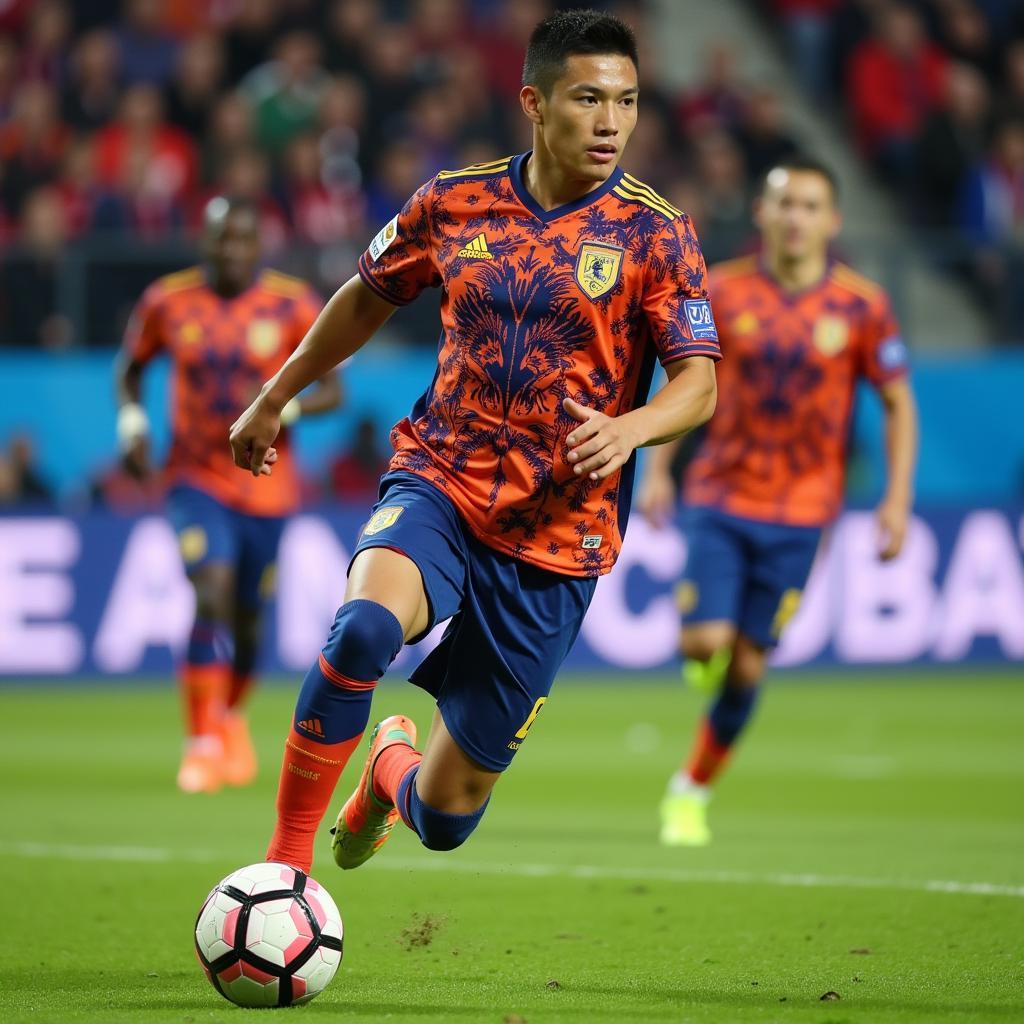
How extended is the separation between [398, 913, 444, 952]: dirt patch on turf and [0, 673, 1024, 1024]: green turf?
0.01 meters

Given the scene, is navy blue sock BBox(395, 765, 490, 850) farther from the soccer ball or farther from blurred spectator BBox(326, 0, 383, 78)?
blurred spectator BBox(326, 0, 383, 78)

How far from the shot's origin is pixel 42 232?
1606 centimetres

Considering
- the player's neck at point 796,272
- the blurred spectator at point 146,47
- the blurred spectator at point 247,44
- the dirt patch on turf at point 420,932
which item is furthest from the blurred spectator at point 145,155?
the dirt patch on turf at point 420,932

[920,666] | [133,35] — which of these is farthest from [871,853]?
[133,35]

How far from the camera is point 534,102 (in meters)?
5.28

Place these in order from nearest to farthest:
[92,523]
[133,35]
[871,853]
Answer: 1. [871,853]
2. [92,523]
3. [133,35]

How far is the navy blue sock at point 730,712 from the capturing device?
8.34m

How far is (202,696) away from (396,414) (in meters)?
6.28

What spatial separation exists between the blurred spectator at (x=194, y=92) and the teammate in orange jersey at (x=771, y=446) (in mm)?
9268

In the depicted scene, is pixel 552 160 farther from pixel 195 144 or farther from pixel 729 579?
pixel 195 144

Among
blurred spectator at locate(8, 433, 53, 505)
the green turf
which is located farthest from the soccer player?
blurred spectator at locate(8, 433, 53, 505)

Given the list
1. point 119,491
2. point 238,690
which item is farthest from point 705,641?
point 119,491

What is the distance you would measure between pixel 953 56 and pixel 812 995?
15781mm

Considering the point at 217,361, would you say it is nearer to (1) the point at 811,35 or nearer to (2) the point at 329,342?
(2) the point at 329,342
